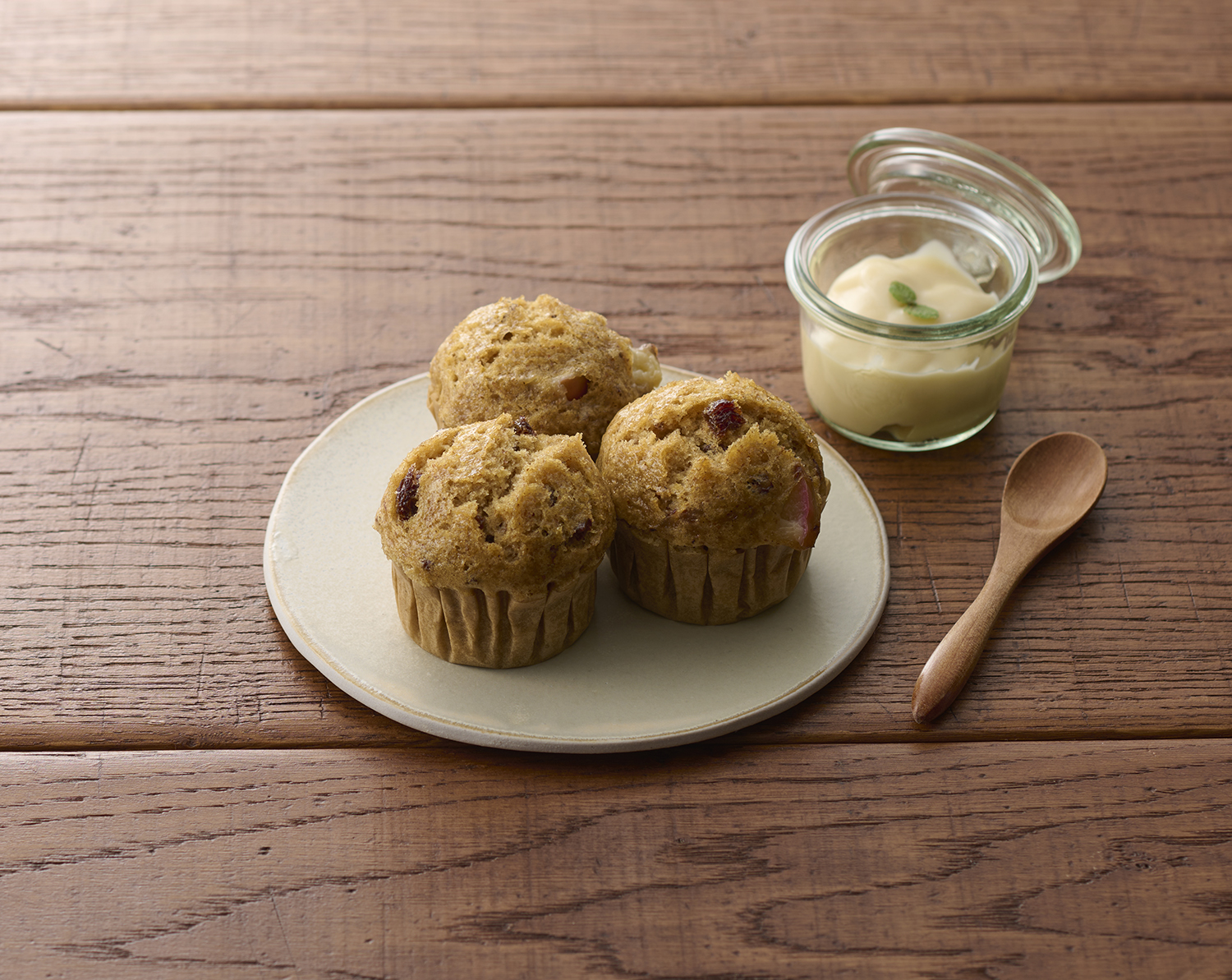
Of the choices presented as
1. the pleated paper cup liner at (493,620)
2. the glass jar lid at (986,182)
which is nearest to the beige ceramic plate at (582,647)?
the pleated paper cup liner at (493,620)

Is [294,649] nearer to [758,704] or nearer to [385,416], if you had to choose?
[385,416]

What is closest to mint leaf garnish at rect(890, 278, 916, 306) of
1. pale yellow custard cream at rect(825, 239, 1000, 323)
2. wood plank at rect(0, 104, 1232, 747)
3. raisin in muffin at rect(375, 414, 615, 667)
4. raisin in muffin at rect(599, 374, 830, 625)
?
pale yellow custard cream at rect(825, 239, 1000, 323)

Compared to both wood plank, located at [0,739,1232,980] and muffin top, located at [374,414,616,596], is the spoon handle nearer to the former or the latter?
wood plank, located at [0,739,1232,980]

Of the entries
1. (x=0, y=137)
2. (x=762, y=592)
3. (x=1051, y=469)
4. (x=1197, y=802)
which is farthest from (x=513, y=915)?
(x=0, y=137)

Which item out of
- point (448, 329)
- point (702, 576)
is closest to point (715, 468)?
point (702, 576)

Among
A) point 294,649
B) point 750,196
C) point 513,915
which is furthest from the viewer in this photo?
point 750,196

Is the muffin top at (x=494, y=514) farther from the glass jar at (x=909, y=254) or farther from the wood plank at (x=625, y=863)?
the glass jar at (x=909, y=254)
